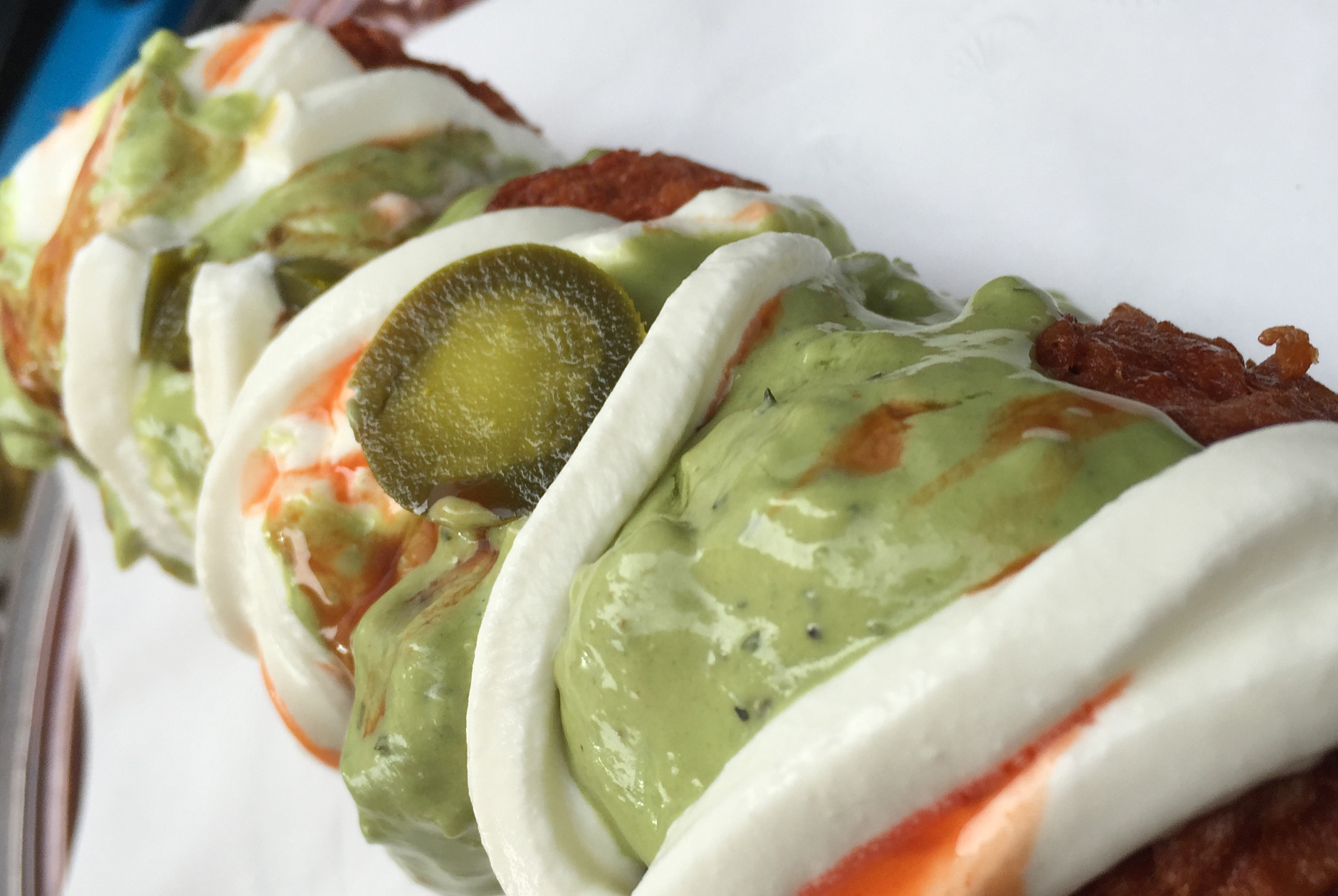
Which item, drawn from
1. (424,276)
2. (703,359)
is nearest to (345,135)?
(424,276)

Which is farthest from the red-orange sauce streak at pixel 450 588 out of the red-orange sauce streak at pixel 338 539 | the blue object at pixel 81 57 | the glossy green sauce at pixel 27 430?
the blue object at pixel 81 57

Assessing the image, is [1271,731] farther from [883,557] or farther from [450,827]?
[450,827]

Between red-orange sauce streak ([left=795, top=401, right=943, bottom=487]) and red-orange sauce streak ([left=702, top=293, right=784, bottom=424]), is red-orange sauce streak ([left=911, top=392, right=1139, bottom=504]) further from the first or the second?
red-orange sauce streak ([left=702, top=293, right=784, bottom=424])

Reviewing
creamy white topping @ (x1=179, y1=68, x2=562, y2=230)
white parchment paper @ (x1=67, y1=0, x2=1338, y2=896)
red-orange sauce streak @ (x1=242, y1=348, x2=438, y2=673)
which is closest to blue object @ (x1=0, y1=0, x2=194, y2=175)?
white parchment paper @ (x1=67, y1=0, x2=1338, y2=896)

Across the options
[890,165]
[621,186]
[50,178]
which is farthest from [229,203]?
[890,165]

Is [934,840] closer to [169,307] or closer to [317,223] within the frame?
[317,223]
